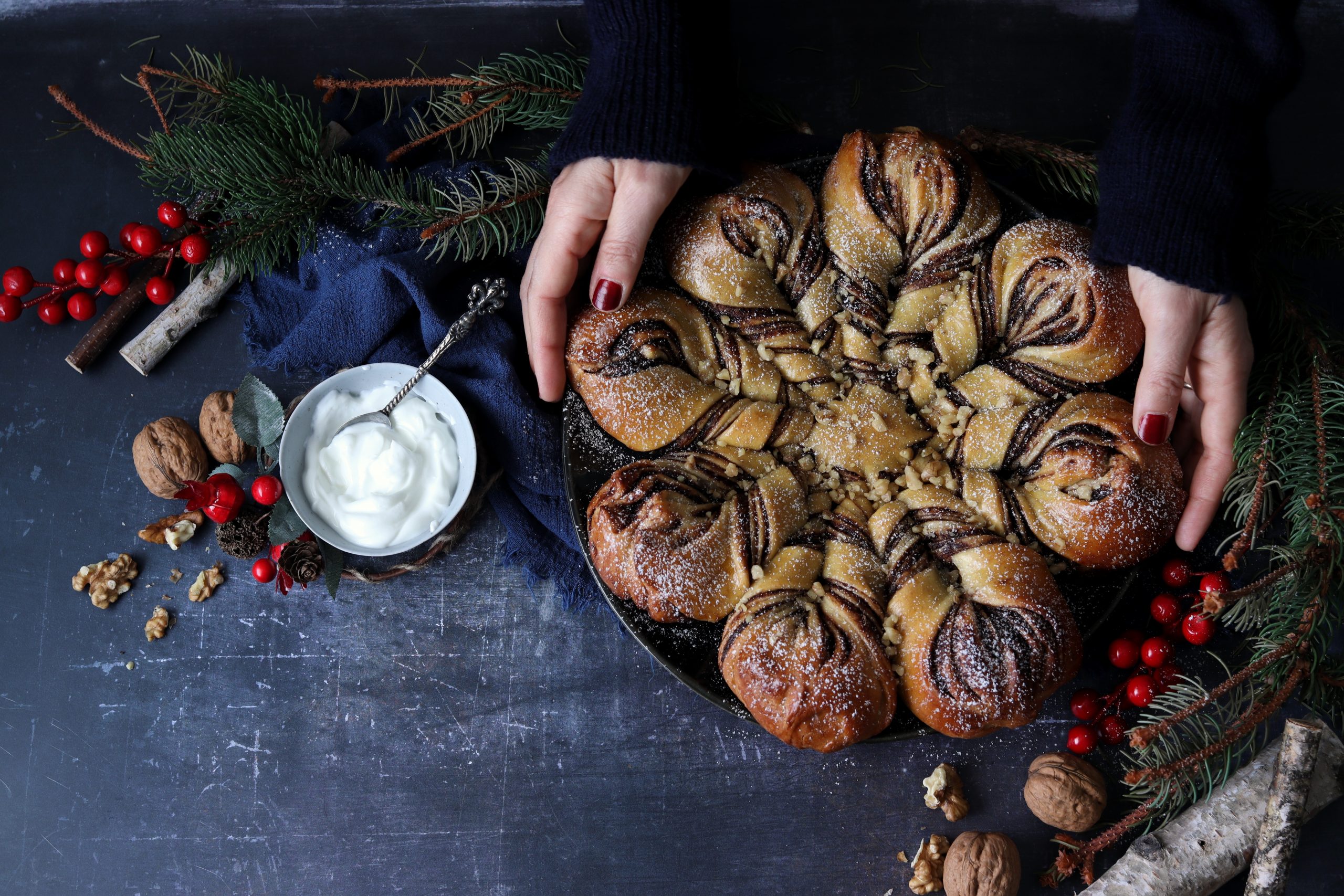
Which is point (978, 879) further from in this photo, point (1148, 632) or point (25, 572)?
point (25, 572)

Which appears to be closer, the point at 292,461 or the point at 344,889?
the point at 292,461

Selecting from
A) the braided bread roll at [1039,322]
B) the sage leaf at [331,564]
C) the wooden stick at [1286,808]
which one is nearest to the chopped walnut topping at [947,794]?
the wooden stick at [1286,808]

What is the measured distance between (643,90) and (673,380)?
484 millimetres

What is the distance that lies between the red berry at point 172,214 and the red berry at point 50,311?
330mm

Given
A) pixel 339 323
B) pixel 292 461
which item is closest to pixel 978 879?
pixel 292 461

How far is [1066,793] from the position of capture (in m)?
1.67

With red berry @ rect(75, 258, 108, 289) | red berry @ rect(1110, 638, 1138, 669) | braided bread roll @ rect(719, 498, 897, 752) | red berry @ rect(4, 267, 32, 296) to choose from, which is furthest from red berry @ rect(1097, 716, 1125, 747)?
red berry @ rect(4, 267, 32, 296)

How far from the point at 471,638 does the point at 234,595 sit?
1.66 feet

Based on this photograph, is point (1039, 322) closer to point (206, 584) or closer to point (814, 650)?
point (814, 650)

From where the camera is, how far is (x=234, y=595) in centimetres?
184

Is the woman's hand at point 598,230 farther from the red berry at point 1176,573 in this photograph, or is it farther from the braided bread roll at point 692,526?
the red berry at point 1176,573

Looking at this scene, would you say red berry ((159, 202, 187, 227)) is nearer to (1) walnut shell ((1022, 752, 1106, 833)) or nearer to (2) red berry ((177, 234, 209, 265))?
(2) red berry ((177, 234, 209, 265))

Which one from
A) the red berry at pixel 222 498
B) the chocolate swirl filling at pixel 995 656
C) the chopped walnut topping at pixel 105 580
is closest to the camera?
the chocolate swirl filling at pixel 995 656

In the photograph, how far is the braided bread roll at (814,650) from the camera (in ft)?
4.59
